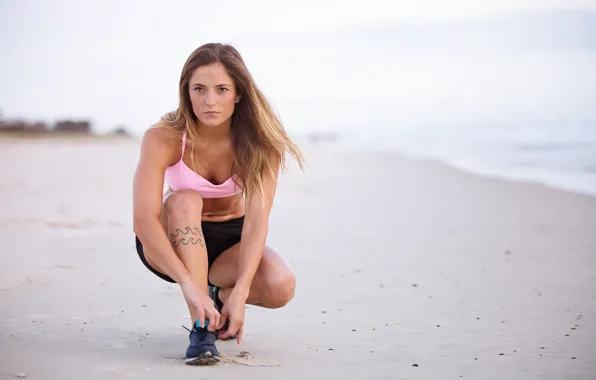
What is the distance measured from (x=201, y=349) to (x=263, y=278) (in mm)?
535

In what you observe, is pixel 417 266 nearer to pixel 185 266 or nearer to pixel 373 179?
pixel 185 266

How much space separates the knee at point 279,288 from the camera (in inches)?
137

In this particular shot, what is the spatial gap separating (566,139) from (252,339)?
24.6 meters

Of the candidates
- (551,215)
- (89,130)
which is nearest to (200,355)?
(551,215)

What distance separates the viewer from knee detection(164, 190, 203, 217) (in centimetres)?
332

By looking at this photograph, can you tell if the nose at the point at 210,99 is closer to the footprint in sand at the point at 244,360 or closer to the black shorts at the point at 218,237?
the black shorts at the point at 218,237

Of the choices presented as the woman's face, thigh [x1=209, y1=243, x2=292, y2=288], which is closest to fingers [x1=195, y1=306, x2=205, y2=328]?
thigh [x1=209, y1=243, x2=292, y2=288]

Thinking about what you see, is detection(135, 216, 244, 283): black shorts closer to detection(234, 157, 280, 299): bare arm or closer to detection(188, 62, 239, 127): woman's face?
detection(234, 157, 280, 299): bare arm

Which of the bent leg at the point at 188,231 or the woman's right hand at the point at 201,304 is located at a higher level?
→ the bent leg at the point at 188,231

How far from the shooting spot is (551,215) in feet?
28.1

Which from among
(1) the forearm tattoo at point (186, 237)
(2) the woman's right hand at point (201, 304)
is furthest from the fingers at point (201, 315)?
(1) the forearm tattoo at point (186, 237)

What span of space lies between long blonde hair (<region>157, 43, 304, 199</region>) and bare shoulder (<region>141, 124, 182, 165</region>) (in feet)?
0.19

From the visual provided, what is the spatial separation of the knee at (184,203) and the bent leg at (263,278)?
0.96 ft

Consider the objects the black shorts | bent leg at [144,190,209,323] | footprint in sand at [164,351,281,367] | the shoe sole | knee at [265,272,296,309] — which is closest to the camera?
the shoe sole
